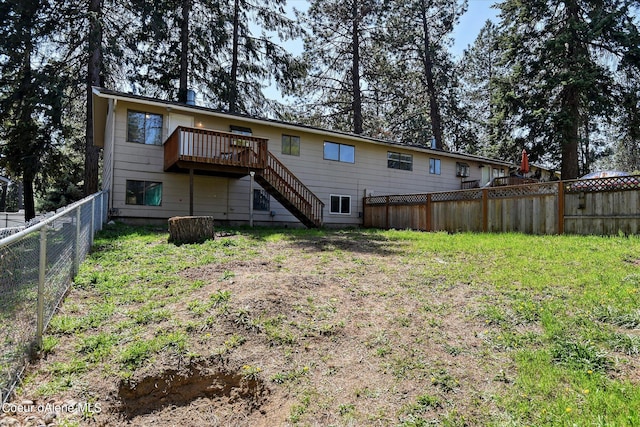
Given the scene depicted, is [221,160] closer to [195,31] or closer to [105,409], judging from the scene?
[105,409]

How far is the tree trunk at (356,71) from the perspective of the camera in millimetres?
23656

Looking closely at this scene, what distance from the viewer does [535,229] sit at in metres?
10.7

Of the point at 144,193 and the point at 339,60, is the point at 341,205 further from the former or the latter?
the point at 339,60

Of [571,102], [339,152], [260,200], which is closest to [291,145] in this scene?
[339,152]

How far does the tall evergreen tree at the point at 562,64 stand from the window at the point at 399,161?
5.32m

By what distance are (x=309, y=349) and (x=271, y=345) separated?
41cm

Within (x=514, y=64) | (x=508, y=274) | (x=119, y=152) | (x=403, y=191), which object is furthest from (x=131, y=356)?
(x=514, y=64)

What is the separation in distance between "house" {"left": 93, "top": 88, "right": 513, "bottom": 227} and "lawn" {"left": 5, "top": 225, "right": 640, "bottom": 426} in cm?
668

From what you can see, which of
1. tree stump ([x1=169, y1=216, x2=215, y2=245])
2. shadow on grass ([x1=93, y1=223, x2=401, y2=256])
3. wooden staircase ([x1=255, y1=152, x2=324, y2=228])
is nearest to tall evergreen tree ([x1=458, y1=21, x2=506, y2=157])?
wooden staircase ([x1=255, y1=152, x2=324, y2=228])

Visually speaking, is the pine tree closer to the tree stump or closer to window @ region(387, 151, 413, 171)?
window @ region(387, 151, 413, 171)

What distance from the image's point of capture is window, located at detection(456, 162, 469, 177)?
2103cm

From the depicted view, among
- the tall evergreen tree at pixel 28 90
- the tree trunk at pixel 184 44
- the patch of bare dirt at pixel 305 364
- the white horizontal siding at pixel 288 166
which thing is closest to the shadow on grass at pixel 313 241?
the white horizontal siding at pixel 288 166

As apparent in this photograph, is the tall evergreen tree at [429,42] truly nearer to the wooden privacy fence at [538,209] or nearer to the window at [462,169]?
the window at [462,169]

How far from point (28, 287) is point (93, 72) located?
15.6 meters
